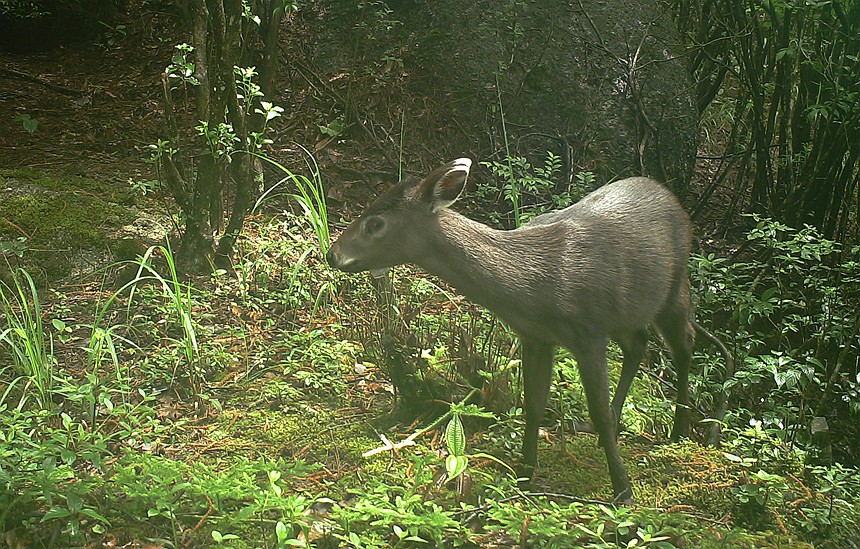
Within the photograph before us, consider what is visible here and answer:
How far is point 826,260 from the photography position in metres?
5.95

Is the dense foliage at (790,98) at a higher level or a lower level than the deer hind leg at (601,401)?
higher

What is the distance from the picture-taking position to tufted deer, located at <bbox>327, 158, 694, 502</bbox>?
348 centimetres

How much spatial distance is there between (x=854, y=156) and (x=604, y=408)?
321cm

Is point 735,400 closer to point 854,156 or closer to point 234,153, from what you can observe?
point 854,156

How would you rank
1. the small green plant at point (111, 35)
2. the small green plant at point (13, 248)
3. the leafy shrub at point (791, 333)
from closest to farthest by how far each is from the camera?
the leafy shrub at point (791, 333) < the small green plant at point (13, 248) < the small green plant at point (111, 35)

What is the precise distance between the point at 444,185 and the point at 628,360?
132cm

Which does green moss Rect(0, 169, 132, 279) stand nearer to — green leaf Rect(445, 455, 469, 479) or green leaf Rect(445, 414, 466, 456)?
green leaf Rect(445, 414, 466, 456)

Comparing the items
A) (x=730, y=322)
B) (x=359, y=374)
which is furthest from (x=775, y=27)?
(x=359, y=374)

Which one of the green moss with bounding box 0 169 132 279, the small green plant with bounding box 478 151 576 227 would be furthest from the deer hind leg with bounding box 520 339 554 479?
the green moss with bounding box 0 169 132 279

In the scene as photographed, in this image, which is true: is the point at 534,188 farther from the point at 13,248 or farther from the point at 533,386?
the point at 13,248

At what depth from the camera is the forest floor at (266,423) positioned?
3080 millimetres

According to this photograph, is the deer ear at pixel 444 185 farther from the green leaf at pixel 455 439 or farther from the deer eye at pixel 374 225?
the green leaf at pixel 455 439

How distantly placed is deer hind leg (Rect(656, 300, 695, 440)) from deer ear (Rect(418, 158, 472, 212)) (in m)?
1.32

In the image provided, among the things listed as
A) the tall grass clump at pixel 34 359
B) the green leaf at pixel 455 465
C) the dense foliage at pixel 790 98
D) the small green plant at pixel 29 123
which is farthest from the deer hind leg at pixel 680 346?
the small green plant at pixel 29 123
